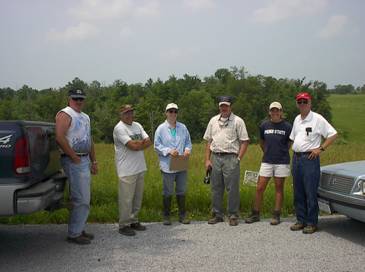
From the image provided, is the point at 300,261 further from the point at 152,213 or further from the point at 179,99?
the point at 179,99

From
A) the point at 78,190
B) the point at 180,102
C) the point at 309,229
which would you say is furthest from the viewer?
the point at 180,102

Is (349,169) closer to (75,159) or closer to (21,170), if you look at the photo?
(75,159)

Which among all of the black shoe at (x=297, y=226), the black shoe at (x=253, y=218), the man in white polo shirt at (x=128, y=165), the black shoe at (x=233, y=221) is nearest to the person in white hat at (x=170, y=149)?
the man in white polo shirt at (x=128, y=165)

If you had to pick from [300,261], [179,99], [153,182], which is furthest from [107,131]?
[300,261]

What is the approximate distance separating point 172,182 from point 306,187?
204cm

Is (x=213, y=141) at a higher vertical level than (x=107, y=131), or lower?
Answer: higher

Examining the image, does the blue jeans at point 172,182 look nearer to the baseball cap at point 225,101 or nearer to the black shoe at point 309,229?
the baseball cap at point 225,101

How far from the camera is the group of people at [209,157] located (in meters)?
5.34

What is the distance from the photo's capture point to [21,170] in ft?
14.4

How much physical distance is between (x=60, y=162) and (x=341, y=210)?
12.5 ft

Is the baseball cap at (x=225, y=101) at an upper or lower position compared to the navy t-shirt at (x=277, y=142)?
upper

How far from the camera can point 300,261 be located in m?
4.59

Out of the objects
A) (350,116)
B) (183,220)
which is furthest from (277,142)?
(350,116)

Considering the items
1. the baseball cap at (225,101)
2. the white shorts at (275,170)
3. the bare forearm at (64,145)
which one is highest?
the baseball cap at (225,101)
